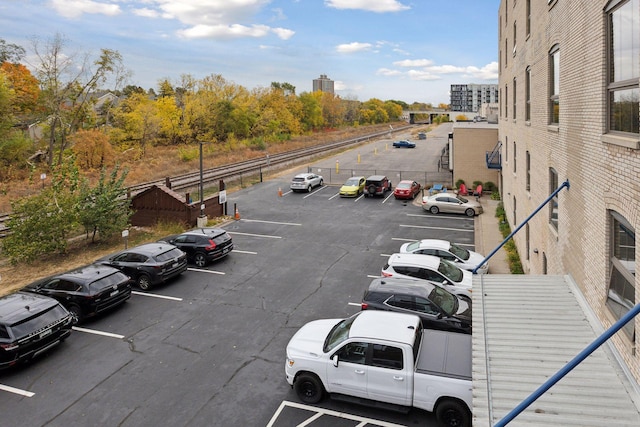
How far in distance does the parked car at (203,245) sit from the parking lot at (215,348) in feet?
1.61

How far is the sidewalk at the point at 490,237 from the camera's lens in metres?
17.4

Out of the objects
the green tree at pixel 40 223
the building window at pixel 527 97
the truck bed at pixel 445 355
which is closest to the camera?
the truck bed at pixel 445 355

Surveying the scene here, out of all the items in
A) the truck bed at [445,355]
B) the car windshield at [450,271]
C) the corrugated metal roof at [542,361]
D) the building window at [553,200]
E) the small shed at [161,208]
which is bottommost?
the truck bed at [445,355]

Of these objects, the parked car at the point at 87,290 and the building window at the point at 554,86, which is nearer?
the building window at the point at 554,86

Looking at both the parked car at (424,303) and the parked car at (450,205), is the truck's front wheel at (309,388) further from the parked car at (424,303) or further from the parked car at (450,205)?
the parked car at (450,205)

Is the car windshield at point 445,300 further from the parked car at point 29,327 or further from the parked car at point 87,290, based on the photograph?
the parked car at point 29,327

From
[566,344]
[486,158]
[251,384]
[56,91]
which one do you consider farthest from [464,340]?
[56,91]

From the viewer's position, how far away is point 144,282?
15.4 meters

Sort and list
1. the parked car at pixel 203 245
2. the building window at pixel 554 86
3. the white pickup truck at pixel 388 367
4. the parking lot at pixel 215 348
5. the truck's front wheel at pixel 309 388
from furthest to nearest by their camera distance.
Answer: the parked car at pixel 203 245, the building window at pixel 554 86, the truck's front wheel at pixel 309 388, the parking lot at pixel 215 348, the white pickup truck at pixel 388 367

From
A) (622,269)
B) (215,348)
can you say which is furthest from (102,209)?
(622,269)

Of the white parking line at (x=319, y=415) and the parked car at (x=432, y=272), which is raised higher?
the parked car at (x=432, y=272)

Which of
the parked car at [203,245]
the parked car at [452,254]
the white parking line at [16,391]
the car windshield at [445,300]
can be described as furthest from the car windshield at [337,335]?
the parked car at [203,245]

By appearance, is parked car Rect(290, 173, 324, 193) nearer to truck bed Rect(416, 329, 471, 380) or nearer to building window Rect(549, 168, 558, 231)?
building window Rect(549, 168, 558, 231)

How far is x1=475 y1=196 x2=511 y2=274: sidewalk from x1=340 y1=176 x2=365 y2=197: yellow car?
8.85 meters
